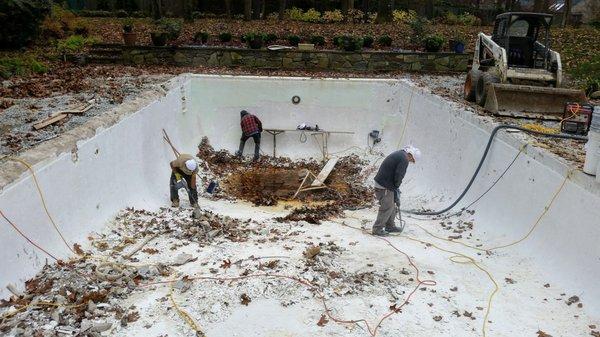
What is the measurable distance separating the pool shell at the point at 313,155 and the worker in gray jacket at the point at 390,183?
151cm

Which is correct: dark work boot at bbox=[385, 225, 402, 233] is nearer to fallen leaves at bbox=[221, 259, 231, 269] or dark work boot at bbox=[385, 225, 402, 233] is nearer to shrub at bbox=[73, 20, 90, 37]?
fallen leaves at bbox=[221, 259, 231, 269]

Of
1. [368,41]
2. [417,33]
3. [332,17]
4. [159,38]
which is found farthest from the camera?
[332,17]

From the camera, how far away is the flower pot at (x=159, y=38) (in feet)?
56.7

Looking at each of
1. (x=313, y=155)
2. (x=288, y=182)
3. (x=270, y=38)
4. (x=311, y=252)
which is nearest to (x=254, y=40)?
(x=270, y=38)

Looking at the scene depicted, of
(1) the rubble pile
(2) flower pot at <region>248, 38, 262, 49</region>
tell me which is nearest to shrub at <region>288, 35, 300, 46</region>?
(2) flower pot at <region>248, 38, 262, 49</region>

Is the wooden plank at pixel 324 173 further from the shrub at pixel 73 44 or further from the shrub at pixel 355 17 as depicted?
the shrub at pixel 355 17

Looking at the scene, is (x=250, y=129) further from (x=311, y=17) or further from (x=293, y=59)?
(x=311, y=17)

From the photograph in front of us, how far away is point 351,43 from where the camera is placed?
17.9m

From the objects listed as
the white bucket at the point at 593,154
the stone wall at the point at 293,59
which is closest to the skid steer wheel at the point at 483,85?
the white bucket at the point at 593,154

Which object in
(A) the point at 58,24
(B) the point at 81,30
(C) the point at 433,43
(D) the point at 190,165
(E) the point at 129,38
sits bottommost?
(D) the point at 190,165

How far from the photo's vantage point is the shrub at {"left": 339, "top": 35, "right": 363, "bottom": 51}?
17.9 m

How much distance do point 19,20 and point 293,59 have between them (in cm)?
954

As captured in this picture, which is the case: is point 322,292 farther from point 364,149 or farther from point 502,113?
point 364,149

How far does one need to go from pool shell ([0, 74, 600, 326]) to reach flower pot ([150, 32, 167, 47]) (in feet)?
11.1
